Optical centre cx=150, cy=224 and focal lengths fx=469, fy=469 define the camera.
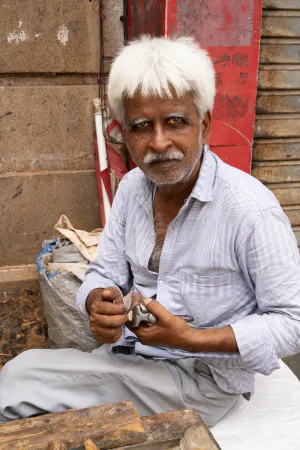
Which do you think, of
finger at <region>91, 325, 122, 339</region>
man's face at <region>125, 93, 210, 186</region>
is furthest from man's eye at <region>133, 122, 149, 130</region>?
finger at <region>91, 325, 122, 339</region>

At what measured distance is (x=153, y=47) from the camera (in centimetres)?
189

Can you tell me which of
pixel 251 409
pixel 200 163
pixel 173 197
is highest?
pixel 200 163

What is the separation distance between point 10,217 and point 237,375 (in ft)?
9.15

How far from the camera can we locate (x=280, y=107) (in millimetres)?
3799

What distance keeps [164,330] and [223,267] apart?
368 mm

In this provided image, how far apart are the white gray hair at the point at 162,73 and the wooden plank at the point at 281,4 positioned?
188cm

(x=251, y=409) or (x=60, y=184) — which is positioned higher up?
(x=60, y=184)

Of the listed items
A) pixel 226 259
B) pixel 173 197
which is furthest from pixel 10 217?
pixel 226 259

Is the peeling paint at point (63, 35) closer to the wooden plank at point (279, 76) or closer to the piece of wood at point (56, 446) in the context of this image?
the wooden plank at point (279, 76)

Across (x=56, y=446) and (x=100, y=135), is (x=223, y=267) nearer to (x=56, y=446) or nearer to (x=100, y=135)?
(x=56, y=446)

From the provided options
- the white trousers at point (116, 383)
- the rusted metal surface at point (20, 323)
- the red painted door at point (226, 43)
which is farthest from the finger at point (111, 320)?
the red painted door at point (226, 43)

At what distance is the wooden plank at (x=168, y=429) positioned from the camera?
1.36 m

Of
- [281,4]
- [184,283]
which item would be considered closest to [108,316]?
[184,283]

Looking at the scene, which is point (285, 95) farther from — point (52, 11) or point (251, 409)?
point (251, 409)
